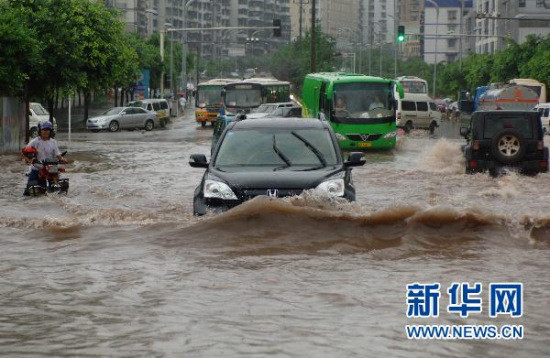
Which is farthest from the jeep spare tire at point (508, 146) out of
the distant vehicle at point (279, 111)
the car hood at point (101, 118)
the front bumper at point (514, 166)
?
the car hood at point (101, 118)

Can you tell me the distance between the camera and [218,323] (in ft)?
28.9

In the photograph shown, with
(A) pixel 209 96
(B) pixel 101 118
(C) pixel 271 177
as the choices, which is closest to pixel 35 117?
(B) pixel 101 118

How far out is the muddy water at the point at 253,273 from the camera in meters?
8.23

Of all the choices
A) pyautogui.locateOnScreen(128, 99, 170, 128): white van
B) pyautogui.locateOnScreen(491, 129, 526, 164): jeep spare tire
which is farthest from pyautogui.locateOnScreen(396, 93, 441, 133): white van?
pyautogui.locateOnScreen(491, 129, 526, 164): jeep spare tire

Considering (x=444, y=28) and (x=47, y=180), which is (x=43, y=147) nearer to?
(x=47, y=180)

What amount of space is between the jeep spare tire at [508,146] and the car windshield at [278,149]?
36.3ft

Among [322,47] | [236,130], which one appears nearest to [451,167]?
[236,130]

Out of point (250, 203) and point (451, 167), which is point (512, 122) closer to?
point (451, 167)

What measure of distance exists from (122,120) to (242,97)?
6976 millimetres

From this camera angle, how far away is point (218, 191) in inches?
548

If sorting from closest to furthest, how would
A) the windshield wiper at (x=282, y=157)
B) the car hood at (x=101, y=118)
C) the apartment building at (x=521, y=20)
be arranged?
the windshield wiper at (x=282, y=157), the car hood at (x=101, y=118), the apartment building at (x=521, y=20)

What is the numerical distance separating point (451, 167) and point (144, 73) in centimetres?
6312

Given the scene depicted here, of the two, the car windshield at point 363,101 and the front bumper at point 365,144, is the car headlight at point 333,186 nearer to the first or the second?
the front bumper at point 365,144

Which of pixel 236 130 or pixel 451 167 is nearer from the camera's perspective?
pixel 236 130
